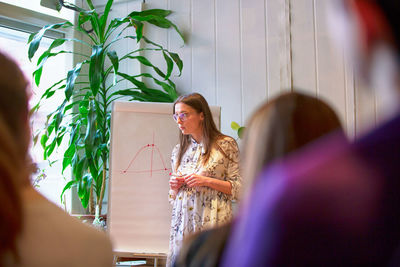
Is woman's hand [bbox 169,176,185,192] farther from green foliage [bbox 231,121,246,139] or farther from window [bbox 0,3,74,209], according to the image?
window [bbox 0,3,74,209]

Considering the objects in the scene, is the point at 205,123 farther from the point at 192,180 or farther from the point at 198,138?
the point at 192,180

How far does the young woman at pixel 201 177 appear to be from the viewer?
8.46 feet

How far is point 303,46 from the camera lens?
3428 millimetres

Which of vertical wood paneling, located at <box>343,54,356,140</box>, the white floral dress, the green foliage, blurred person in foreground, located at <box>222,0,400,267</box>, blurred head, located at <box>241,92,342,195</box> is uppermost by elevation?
vertical wood paneling, located at <box>343,54,356,140</box>

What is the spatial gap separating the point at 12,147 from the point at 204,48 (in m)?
3.34

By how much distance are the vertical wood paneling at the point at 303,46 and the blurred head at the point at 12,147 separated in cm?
297

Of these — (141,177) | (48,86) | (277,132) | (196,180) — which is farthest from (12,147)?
(48,86)

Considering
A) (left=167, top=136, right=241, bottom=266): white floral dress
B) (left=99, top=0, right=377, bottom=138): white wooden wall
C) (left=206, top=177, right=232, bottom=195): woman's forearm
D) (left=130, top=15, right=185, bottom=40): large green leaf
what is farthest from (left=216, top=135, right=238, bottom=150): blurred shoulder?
(left=130, top=15, right=185, bottom=40): large green leaf

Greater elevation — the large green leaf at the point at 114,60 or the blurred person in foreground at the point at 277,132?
the large green leaf at the point at 114,60

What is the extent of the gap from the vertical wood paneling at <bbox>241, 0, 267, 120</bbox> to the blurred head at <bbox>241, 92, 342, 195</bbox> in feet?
10.1

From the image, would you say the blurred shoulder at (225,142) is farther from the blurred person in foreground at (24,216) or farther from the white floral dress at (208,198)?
the blurred person in foreground at (24,216)

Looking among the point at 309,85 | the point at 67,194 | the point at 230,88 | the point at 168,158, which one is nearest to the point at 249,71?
the point at 230,88

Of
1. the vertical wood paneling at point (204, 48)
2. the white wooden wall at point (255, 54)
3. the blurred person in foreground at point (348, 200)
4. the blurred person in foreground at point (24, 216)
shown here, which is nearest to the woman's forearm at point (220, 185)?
the white wooden wall at point (255, 54)

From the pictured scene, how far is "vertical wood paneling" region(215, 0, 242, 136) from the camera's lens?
368 cm
